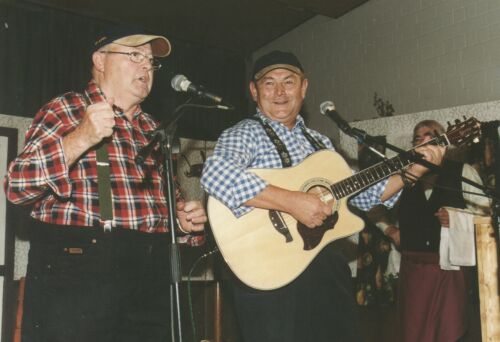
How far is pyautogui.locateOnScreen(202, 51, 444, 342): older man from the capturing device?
2299 mm

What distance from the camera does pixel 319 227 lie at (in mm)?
2494

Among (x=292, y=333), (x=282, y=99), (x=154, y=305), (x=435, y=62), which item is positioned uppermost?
(x=435, y=62)

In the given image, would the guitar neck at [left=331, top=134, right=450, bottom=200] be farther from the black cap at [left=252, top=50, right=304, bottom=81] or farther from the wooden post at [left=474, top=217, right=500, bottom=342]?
the black cap at [left=252, top=50, right=304, bottom=81]

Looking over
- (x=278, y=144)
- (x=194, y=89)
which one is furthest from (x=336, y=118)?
(x=194, y=89)

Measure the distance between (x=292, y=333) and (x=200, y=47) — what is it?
5751mm

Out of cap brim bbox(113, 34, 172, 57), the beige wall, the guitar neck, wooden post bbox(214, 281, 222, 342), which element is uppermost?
the beige wall

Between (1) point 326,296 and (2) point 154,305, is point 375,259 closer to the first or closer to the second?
(1) point 326,296

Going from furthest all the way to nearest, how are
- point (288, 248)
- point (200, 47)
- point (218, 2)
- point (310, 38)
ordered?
point (200, 47) → point (310, 38) → point (218, 2) → point (288, 248)

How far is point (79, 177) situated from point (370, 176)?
4.71 ft

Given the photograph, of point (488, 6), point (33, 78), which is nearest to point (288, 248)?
point (488, 6)

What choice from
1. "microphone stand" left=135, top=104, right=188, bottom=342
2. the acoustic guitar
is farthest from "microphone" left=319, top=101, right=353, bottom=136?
"microphone stand" left=135, top=104, right=188, bottom=342

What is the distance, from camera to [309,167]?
2598 mm

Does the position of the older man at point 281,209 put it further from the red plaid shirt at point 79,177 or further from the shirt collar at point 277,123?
the red plaid shirt at point 79,177

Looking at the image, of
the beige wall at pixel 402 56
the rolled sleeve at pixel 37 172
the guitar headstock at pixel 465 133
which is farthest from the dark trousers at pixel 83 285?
the beige wall at pixel 402 56
